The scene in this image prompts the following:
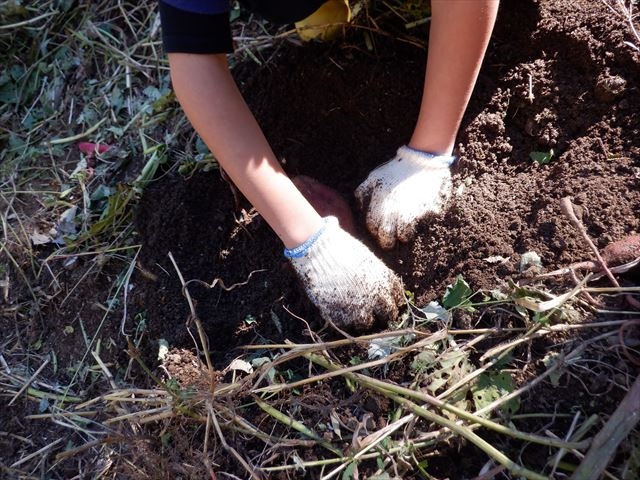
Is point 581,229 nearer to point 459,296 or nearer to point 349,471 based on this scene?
point 459,296

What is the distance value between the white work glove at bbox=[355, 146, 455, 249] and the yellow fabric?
36 centimetres

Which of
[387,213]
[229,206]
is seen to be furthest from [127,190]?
[387,213]

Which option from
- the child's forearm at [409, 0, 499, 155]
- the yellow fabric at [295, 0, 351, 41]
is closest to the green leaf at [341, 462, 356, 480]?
the child's forearm at [409, 0, 499, 155]

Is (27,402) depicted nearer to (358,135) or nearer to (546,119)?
(358,135)

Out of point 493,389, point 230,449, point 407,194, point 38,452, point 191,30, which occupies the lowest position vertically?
point 38,452

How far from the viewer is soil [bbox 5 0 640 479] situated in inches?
45.9

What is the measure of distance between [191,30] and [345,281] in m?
0.54

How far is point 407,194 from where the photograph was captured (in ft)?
4.10

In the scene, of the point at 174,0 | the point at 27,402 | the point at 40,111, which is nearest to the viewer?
the point at 174,0

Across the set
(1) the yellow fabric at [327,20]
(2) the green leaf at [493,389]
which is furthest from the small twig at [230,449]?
(1) the yellow fabric at [327,20]

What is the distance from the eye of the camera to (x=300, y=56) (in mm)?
1502

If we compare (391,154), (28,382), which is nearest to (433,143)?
(391,154)

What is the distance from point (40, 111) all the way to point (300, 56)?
0.84 m

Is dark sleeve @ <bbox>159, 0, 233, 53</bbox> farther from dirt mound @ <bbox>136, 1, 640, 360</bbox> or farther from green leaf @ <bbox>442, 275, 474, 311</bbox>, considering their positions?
green leaf @ <bbox>442, 275, 474, 311</bbox>
